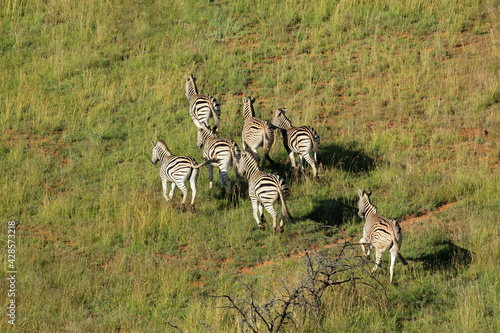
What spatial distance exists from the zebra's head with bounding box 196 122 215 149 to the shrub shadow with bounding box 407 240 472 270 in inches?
226

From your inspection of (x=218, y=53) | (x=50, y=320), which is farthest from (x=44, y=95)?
(x=50, y=320)

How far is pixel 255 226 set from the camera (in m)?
11.1

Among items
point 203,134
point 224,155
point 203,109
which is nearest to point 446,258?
point 224,155

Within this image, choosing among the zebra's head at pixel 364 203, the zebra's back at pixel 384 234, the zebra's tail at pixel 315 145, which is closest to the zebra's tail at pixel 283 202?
the zebra's head at pixel 364 203

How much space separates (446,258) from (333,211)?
8.51 ft

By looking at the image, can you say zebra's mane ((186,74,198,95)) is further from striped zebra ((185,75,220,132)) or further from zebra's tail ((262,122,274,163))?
zebra's tail ((262,122,274,163))

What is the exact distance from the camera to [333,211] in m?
11.4

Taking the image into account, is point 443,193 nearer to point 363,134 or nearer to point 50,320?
point 363,134

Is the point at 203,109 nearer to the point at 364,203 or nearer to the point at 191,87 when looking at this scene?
the point at 191,87

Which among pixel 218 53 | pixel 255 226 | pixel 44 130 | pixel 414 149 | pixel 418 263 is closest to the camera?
pixel 418 263

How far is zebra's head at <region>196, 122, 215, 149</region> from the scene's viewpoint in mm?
13250

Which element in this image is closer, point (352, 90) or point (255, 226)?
point (255, 226)

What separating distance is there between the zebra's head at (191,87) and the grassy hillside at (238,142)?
0.56 metres

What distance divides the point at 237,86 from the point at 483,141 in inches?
274
